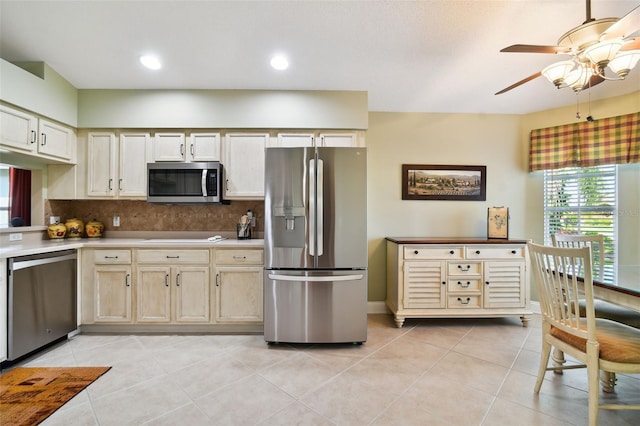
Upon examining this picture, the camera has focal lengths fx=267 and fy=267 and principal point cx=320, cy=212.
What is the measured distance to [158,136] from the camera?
298cm

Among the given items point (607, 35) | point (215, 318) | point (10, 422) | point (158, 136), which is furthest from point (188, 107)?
point (607, 35)

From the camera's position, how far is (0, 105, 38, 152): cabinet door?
7.43 ft

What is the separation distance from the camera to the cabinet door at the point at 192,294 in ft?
8.87

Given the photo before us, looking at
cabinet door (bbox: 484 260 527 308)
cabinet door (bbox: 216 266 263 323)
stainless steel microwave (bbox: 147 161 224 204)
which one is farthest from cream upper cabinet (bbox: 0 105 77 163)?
cabinet door (bbox: 484 260 527 308)

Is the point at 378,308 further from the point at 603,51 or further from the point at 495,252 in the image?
the point at 603,51

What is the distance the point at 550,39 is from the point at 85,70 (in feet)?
13.6

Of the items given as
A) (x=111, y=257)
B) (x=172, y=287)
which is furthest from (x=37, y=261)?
(x=172, y=287)

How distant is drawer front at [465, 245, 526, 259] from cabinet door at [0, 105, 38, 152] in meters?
4.44

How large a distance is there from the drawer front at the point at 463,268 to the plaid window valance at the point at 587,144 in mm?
1616

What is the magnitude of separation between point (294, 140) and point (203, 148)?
102 centimetres

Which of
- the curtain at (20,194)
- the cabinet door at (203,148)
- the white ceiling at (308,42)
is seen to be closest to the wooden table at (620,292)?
the white ceiling at (308,42)

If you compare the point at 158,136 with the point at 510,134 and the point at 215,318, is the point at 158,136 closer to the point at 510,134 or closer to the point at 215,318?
the point at 215,318

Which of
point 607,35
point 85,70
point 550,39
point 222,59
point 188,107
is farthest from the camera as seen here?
point 188,107

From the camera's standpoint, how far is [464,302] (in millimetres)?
2936
